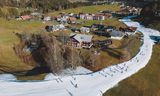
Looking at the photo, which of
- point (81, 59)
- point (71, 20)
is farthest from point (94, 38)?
point (71, 20)

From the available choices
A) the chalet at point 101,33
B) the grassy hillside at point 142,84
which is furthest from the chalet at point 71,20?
the grassy hillside at point 142,84

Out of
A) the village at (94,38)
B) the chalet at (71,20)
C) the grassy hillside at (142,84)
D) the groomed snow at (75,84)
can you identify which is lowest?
the grassy hillside at (142,84)

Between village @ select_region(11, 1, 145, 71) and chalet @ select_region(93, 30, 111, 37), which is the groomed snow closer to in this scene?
village @ select_region(11, 1, 145, 71)

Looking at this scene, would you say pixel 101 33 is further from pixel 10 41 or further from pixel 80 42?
pixel 10 41

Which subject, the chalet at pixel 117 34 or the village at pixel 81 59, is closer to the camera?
the village at pixel 81 59

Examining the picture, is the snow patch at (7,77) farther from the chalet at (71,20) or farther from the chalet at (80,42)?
the chalet at (71,20)

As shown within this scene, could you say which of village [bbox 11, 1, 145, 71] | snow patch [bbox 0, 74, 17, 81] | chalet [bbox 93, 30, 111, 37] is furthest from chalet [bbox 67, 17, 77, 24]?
snow patch [bbox 0, 74, 17, 81]
